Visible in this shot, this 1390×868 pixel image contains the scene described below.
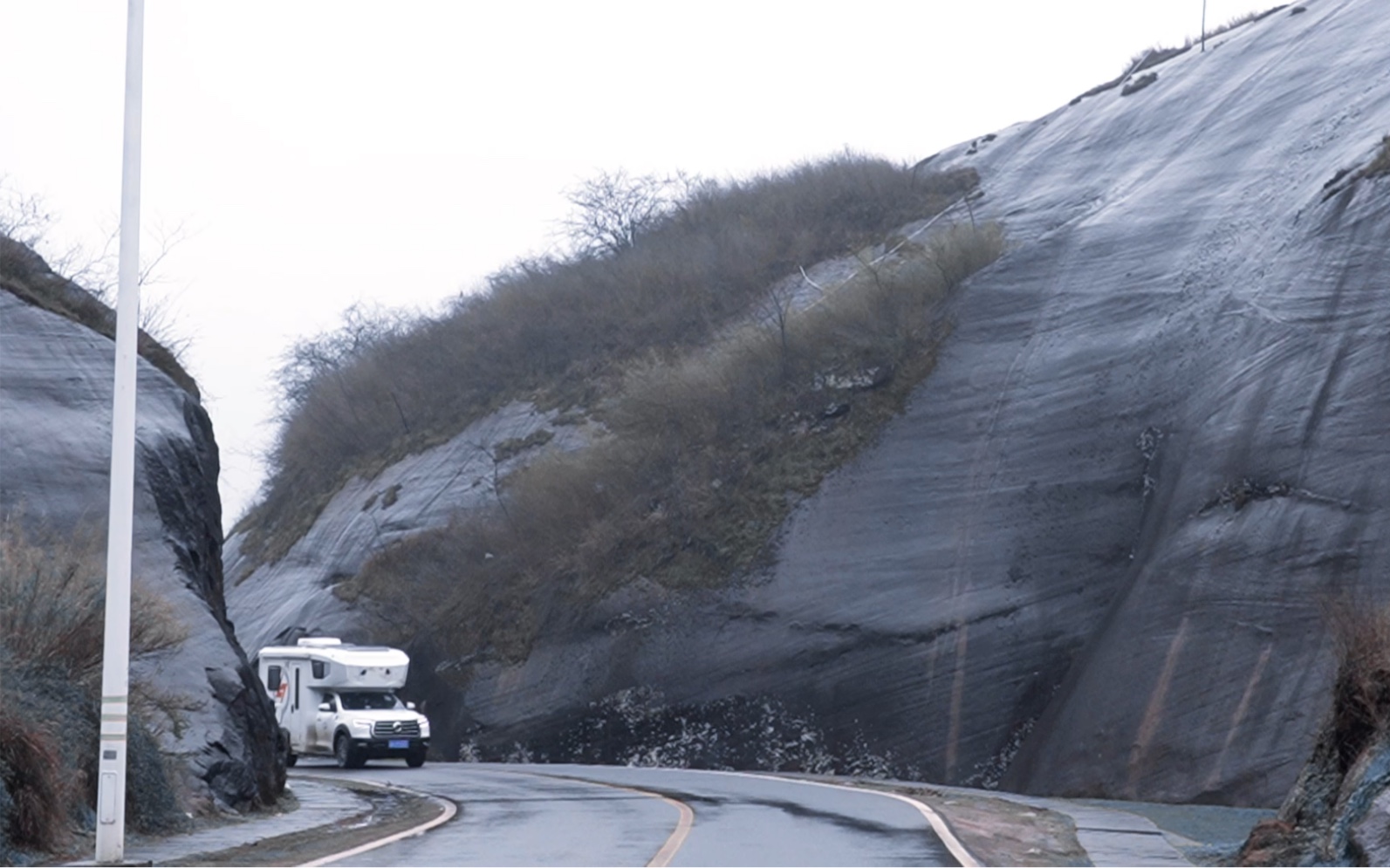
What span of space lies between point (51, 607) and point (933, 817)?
37.6 ft

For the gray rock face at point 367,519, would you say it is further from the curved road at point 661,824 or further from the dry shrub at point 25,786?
the dry shrub at point 25,786

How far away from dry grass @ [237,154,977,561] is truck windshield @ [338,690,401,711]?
877 inches

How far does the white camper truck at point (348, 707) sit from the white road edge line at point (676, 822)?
281 centimetres

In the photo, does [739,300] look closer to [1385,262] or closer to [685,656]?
[685,656]

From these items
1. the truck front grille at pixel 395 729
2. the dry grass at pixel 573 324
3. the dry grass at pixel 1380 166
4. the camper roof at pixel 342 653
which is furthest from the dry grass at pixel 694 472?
the dry grass at pixel 1380 166

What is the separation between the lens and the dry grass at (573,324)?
5856cm

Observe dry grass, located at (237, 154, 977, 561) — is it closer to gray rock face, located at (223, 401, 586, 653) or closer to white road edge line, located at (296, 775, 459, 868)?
gray rock face, located at (223, 401, 586, 653)

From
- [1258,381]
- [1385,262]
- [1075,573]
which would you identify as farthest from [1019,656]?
[1385,262]

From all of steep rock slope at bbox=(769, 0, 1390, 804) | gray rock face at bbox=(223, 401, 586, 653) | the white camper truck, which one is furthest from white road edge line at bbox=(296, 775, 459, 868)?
gray rock face at bbox=(223, 401, 586, 653)

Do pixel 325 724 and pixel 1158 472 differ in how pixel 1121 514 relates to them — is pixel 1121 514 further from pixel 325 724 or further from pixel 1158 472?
pixel 325 724

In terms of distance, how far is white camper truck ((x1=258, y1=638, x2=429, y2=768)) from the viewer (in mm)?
33094

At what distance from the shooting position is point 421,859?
47.8 ft

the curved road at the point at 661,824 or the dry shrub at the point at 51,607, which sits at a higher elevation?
the dry shrub at the point at 51,607

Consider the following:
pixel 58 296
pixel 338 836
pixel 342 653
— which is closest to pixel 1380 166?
pixel 342 653
